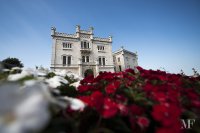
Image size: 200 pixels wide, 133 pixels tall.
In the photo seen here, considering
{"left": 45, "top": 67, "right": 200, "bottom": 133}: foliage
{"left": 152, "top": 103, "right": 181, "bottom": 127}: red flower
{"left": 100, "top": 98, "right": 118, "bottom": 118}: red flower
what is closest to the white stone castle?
{"left": 45, "top": 67, "right": 200, "bottom": 133}: foliage

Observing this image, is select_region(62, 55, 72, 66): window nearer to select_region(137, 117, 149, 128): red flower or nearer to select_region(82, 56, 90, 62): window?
select_region(82, 56, 90, 62): window

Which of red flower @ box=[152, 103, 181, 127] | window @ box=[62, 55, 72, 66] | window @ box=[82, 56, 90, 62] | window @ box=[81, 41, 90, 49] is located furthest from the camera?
window @ box=[81, 41, 90, 49]

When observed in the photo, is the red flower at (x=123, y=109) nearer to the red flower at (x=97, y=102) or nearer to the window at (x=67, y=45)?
the red flower at (x=97, y=102)

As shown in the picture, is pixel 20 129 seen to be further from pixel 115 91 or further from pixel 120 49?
pixel 120 49

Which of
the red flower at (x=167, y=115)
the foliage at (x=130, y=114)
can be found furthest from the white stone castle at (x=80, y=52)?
the red flower at (x=167, y=115)

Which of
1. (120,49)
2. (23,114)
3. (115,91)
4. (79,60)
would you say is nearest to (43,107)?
(23,114)

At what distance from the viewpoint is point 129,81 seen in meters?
1.71

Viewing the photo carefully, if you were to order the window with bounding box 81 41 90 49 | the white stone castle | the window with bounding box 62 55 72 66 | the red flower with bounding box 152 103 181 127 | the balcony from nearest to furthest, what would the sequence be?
1. the red flower with bounding box 152 103 181 127
2. the white stone castle
3. the window with bounding box 62 55 72 66
4. the balcony
5. the window with bounding box 81 41 90 49

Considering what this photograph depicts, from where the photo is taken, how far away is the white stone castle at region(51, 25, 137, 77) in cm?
2322

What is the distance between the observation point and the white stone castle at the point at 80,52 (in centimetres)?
2322

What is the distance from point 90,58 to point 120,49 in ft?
30.4

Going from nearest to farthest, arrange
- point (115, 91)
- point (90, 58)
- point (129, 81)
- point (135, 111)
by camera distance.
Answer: point (135, 111)
point (115, 91)
point (129, 81)
point (90, 58)

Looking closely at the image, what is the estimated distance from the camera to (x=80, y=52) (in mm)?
25156

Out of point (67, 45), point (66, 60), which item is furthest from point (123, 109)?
point (67, 45)
